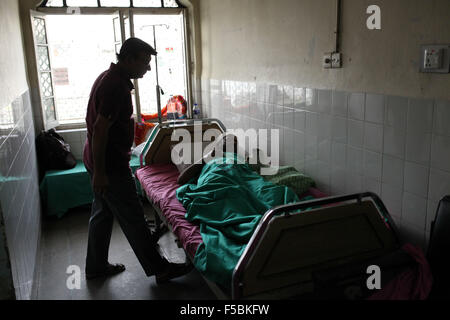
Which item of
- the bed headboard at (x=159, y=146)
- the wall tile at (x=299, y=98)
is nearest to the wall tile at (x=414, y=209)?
the wall tile at (x=299, y=98)

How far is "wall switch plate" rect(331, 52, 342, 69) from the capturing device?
2564 millimetres

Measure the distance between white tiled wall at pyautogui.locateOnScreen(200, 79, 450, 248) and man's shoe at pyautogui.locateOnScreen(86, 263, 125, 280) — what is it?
5.07 feet

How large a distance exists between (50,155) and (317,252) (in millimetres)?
3402

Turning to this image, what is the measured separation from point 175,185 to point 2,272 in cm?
149

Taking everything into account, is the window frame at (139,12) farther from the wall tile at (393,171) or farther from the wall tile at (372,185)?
the wall tile at (393,171)

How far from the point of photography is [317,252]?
5.97 feet

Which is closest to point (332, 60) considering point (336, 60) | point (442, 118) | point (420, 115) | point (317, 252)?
point (336, 60)

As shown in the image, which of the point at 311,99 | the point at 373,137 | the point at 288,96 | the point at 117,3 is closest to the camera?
the point at 373,137

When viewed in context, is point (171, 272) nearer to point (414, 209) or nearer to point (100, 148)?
point (100, 148)

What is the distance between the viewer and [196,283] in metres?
2.77

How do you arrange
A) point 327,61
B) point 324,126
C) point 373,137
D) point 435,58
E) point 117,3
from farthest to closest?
point 117,3
point 324,126
point 327,61
point 373,137
point 435,58

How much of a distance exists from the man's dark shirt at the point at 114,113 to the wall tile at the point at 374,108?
144 cm

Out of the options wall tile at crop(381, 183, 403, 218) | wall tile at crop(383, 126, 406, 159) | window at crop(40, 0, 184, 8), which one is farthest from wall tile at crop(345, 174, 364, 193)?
window at crop(40, 0, 184, 8)
